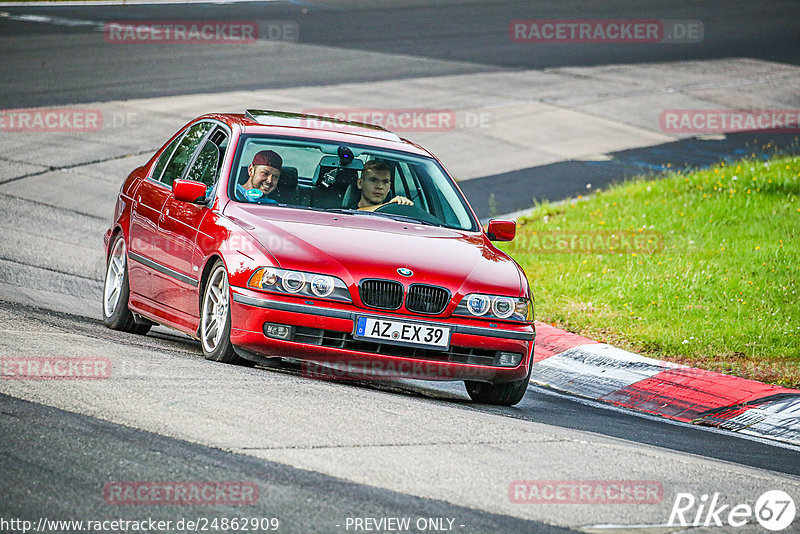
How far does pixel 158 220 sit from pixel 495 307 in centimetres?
262

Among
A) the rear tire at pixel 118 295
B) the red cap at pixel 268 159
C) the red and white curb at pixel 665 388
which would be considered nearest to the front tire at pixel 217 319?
the red cap at pixel 268 159

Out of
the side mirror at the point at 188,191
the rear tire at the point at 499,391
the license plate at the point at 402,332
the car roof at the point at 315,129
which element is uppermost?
the car roof at the point at 315,129

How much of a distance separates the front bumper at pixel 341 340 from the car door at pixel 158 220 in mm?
1240

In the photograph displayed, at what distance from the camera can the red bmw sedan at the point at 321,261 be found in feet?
22.7

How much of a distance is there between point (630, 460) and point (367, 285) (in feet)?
6.20

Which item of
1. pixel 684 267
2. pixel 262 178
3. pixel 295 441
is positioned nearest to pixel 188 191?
pixel 262 178

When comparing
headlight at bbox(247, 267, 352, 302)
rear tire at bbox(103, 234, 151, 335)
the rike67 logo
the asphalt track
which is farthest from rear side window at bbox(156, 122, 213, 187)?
the rike67 logo

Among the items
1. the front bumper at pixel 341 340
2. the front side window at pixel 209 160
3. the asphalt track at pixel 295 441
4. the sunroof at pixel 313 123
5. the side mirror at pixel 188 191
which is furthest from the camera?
the sunroof at pixel 313 123

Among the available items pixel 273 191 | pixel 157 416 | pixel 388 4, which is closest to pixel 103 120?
pixel 273 191

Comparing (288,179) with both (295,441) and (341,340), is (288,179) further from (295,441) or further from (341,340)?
(295,441)

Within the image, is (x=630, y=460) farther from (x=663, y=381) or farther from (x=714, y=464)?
(x=663, y=381)

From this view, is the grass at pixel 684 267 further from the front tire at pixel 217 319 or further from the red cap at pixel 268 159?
the front tire at pixel 217 319

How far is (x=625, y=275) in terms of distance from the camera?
37.6ft

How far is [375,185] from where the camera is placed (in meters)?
8.22
